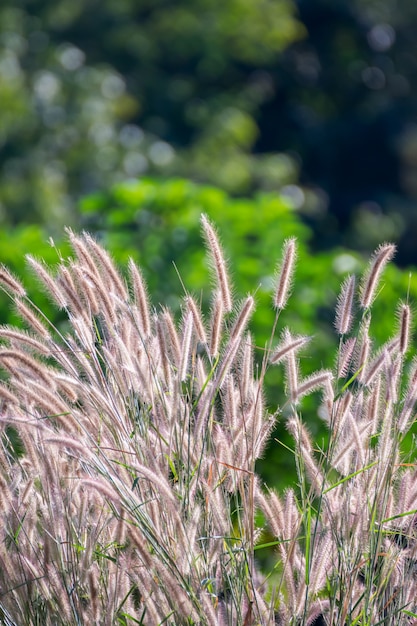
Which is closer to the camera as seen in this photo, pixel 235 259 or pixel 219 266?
pixel 219 266

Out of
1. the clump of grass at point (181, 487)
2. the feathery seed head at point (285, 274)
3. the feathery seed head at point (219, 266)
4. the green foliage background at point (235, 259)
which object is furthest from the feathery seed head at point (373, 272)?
the green foliage background at point (235, 259)

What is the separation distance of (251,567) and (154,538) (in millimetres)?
191

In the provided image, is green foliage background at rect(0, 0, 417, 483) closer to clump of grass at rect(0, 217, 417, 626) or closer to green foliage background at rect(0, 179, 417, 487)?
green foliage background at rect(0, 179, 417, 487)

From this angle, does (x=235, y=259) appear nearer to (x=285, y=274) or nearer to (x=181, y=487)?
(x=285, y=274)

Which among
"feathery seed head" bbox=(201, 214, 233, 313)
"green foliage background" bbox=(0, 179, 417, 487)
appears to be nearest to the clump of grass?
"feathery seed head" bbox=(201, 214, 233, 313)

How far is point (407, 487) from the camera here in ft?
6.26

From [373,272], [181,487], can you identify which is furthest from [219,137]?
[181,487]

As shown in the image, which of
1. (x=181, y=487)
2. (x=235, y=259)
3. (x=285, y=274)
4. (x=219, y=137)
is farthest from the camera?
(x=219, y=137)

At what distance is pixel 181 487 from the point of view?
6.11 ft

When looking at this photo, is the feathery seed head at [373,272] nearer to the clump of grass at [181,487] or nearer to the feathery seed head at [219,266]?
the clump of grass at [181,487]

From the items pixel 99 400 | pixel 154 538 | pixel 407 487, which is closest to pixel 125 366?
pixel 99 400

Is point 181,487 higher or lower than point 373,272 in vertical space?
lower

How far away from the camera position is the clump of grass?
180 cm

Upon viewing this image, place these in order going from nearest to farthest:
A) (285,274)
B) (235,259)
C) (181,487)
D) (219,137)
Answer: (181,487) → (285,274) → (235,259) → (219,137)
